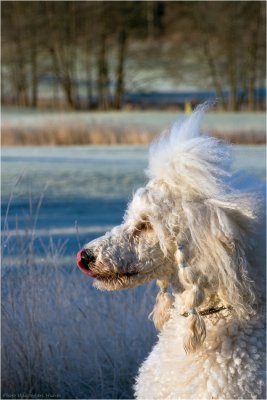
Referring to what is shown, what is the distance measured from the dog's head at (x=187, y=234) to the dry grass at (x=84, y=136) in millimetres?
14626

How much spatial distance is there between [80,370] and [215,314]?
6.22ft

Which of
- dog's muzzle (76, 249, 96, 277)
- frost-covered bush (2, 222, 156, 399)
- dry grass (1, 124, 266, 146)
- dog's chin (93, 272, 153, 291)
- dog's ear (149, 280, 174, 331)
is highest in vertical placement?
dog's muzzle (76, 249, 96, 277)

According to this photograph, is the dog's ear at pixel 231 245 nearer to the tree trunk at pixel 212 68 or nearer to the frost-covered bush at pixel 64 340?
the frost-covered bush at pixel 64 340

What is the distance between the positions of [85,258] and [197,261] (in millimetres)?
347

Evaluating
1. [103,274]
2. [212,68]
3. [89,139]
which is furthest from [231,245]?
[212,68]

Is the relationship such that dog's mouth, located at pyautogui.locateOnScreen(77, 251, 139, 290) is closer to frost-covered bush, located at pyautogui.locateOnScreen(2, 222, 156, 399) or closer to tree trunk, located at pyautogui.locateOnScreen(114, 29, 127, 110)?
frost-covered bush, located at pyautogui.locateOnScreen(2, 222, 156, 399)

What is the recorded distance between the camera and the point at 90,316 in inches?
181

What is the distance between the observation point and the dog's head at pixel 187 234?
2.60m

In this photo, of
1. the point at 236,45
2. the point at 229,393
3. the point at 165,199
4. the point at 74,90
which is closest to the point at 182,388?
the point at 229,393

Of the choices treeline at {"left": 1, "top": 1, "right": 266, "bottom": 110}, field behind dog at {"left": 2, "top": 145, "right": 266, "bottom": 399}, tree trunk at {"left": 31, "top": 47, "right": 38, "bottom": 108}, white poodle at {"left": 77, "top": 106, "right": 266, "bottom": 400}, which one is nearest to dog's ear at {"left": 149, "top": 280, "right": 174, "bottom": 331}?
white poodle at {"left": 77, "top": 106, "right": 266, "bottom": 400}

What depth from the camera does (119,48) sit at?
3791 cm

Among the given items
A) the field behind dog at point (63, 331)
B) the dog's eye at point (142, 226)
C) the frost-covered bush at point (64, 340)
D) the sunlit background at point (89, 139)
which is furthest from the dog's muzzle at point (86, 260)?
the frost-covered bush at point (64, 340)

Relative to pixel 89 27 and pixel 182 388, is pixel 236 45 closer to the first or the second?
pixel 89 27

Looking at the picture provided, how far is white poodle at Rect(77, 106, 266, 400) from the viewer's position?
261 cm
